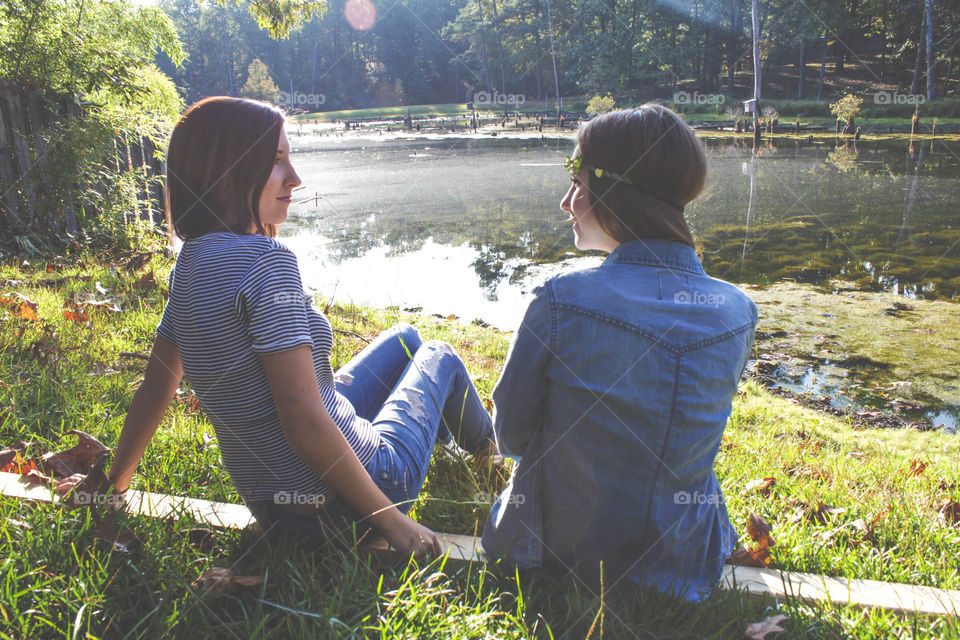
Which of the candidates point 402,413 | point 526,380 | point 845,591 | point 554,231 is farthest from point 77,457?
point 554,231

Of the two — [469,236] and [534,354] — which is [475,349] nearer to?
[534,354]

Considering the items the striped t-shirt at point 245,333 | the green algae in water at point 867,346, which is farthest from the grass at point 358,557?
the green algae in water at point 867,346

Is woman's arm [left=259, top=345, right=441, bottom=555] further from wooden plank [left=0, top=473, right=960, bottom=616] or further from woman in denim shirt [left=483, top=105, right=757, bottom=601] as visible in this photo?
woman in denim shirt [left=483, top=105, right=757, bottom=601]

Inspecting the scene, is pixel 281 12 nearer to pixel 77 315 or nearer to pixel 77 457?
pixel 77 315

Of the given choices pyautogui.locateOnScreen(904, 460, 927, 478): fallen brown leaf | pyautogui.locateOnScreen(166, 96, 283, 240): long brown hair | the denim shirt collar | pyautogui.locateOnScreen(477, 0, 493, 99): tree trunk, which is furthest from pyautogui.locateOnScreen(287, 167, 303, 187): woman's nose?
pyautogui.locateOnScreen(477, 0, 493, 99): tree trunk

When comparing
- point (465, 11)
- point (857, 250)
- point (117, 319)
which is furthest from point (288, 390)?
point (465, 11)

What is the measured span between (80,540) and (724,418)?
5.67 ft

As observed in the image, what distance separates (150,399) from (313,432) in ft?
2.05

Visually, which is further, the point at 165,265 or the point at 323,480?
the point at 165,265

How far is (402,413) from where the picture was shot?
1.90m

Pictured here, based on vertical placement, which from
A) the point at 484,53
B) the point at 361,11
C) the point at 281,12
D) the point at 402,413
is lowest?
the point at 402,413

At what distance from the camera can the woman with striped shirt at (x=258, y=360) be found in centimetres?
133

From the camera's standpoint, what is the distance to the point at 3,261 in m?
5.45

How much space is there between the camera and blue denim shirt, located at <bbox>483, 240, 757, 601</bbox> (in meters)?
1.29
